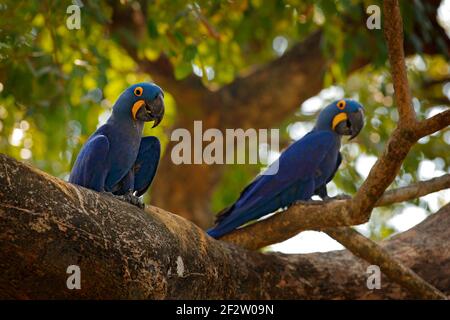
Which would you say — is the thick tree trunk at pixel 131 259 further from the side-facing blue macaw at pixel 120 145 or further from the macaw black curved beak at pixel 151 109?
the macaw black curved beak at pixel 151 109

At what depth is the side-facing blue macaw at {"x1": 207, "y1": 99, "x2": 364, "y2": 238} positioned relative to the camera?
5594mm

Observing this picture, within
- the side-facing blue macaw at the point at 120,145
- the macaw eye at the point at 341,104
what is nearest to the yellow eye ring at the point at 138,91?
the side-facing blue macaw at the point at 120,145

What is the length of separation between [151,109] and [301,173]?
1681 mm

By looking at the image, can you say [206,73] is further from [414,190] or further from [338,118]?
[414,190]

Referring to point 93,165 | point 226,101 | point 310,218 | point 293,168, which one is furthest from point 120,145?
point 226,101

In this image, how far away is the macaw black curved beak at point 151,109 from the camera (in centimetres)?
505

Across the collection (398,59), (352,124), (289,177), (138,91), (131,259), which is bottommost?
(131,259)

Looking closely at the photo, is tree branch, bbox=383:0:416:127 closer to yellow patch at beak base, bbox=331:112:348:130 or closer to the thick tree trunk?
the thick tree trunk

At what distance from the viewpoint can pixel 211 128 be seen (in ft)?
29.0

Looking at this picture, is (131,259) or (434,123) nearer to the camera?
(131,259)

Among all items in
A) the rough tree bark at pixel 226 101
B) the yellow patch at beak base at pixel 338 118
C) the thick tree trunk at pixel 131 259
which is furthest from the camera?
the rough tree bark at pixel 226 101

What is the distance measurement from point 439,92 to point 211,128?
12.4ft

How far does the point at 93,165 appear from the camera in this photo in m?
4.86

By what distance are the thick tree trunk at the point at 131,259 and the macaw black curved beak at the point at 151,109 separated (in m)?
0.91
